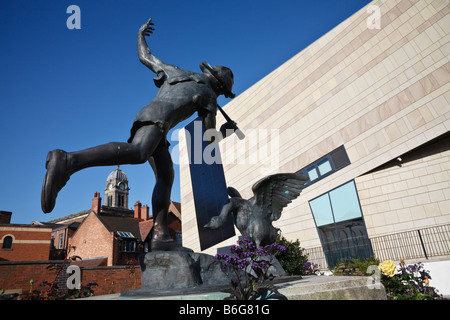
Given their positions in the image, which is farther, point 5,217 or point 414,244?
point 5,217

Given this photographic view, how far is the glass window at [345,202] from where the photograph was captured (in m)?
15.5

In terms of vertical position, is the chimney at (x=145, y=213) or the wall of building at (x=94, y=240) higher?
the chimney at (x=145, y=213)

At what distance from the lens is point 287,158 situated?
19.5m

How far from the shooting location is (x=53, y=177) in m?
1.78

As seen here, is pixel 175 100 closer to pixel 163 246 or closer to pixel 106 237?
pixel 163 246

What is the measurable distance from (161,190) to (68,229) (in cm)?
4707

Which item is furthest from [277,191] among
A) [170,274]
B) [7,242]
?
[7,242]

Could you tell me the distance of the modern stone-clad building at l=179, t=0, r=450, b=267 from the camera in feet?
45.3

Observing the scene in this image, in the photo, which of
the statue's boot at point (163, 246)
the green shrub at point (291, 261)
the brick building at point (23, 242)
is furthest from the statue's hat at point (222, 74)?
the brick building at point (23, 242)

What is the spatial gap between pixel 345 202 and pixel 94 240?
95.0 feet

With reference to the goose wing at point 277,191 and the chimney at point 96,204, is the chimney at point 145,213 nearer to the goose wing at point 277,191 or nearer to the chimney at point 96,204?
the chimney at point 96,204

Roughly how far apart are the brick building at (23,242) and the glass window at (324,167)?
1078 inches

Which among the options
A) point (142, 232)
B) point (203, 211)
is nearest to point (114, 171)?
point (142, 232)
